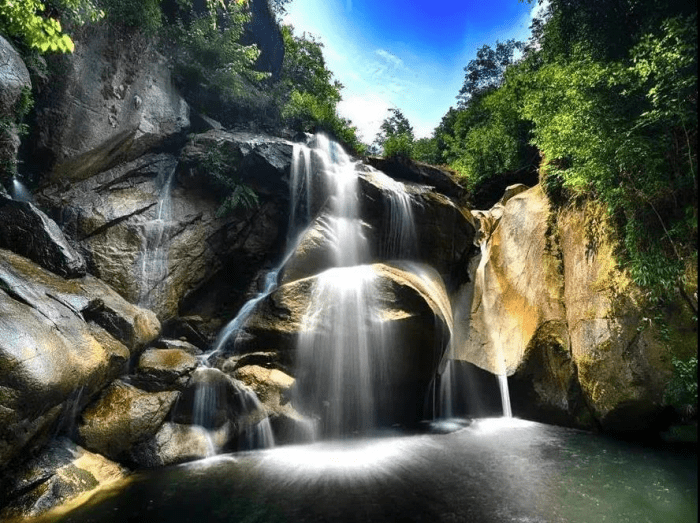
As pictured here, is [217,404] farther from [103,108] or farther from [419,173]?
[419,173]

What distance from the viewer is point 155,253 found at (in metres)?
11.0

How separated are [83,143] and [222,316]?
669 cm

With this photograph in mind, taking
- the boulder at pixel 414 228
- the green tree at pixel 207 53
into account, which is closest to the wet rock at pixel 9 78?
the green tree at pixel 207 53

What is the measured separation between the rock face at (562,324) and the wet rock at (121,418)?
8.20 meters

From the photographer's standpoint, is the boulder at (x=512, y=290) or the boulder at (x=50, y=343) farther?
the boulder at (x=512, y=290)

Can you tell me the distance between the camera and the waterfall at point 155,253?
414 inches

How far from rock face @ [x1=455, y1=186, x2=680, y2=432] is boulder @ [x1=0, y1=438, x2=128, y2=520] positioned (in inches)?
357

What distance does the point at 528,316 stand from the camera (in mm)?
10500

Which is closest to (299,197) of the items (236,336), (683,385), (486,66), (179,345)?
(236,336)

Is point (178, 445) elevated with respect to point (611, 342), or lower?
lower

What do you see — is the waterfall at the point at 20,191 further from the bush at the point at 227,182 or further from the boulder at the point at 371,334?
the boulder at the point at 371,334

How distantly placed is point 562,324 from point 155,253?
39.0 ft

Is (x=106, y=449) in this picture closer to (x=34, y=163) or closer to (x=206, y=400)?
(x=206, y=400)

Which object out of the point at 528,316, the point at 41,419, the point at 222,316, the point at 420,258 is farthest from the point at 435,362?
the point at 41,419
